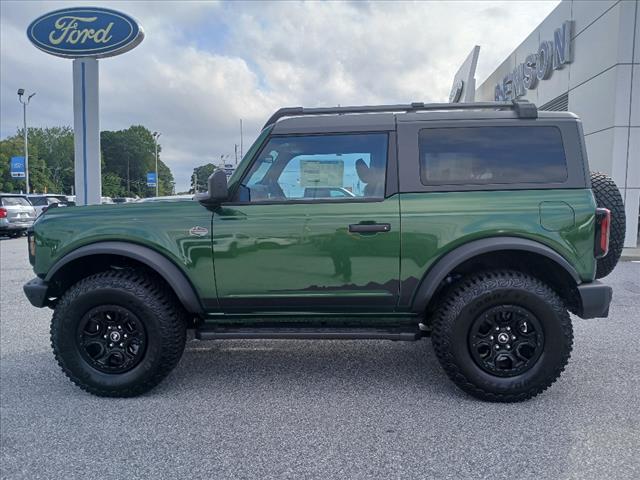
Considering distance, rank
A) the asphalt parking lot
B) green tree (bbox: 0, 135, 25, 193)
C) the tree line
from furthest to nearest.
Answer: the tree line < green tree (bbox: 0, 135, 25, 193) < the asphalt parking lot

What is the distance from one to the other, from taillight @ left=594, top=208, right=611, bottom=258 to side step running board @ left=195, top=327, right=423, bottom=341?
4.60 feet

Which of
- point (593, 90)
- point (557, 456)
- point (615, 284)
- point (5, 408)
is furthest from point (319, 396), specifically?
point (593, 90)

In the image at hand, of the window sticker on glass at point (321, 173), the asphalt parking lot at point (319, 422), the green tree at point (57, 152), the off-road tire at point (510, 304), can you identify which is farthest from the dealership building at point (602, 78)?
the green tree at point (57, 152)

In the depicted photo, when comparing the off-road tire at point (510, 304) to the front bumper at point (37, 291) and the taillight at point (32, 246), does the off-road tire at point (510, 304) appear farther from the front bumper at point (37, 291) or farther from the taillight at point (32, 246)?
the taillight at point (32, 246)

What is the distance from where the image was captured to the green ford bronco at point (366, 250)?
3170 millimetres

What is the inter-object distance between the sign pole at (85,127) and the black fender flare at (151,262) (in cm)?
656

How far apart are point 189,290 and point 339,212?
1.26 meters

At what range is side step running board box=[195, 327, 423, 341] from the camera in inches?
129

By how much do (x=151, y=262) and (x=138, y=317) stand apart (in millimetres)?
433

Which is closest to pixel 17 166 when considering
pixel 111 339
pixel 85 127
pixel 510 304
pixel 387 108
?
pixel 85 127

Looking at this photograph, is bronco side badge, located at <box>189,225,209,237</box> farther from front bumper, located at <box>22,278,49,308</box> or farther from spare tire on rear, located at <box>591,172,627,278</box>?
spare tire on rear, located at <box>591,172,627,278</box>

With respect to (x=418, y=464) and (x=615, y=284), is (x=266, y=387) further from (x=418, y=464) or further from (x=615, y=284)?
(x=615, y=284)

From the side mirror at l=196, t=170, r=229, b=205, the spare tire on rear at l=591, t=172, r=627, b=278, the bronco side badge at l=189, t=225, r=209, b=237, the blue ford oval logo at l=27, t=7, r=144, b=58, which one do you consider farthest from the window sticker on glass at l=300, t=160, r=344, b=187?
the blue ford oval logo at l=27, t=7, r=144, b=58

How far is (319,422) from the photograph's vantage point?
2949 millimetres
